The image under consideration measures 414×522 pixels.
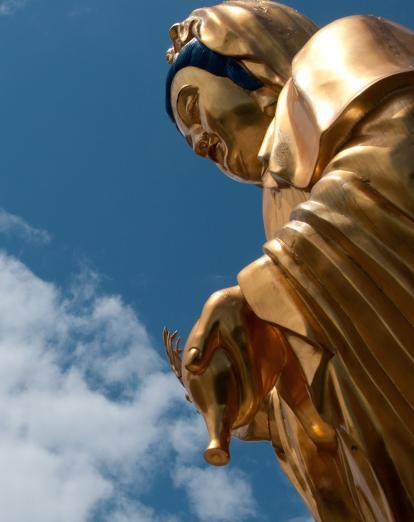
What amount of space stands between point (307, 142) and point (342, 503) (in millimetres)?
1067

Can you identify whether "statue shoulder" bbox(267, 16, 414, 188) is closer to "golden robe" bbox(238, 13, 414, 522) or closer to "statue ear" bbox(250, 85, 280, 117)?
"golden robe" bbox(238, 13, 414, 522)

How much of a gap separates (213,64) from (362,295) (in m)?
1.54

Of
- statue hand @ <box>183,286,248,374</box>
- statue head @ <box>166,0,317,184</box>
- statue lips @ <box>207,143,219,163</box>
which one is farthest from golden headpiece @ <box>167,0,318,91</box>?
statue hand @ <box>183,286,248,374</box>

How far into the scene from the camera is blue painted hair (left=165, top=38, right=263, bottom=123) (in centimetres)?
406

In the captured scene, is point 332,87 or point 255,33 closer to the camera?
point 332,87

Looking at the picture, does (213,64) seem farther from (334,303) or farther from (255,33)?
(334,303)

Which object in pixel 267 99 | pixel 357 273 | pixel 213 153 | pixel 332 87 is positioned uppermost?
pixel 332 87

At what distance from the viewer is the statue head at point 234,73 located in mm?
4020

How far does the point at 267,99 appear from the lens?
403 centimetres

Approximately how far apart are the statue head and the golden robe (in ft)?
2.34

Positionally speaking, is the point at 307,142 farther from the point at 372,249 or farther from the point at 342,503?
the point at 342,503

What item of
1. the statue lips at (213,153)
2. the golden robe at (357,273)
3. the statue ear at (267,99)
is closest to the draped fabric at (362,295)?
the golden robe at (357,273)

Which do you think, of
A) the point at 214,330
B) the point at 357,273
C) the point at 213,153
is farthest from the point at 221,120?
Result: the point at 357,273

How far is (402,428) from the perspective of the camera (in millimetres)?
2836
